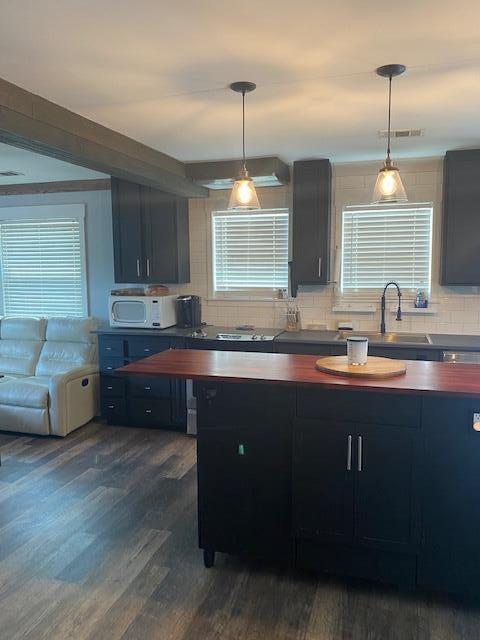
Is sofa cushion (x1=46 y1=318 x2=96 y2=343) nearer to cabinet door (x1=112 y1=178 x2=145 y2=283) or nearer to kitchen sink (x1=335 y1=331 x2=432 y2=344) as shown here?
cabinet door (x1=112 y1=178 x2=145 y2=283)

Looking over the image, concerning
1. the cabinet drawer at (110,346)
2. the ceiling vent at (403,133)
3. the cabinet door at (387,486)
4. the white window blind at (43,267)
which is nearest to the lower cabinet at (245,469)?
the cabinet door at (387,486)

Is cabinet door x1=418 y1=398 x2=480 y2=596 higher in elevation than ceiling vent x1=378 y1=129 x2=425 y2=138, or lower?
lower

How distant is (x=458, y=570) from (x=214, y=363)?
152 cm

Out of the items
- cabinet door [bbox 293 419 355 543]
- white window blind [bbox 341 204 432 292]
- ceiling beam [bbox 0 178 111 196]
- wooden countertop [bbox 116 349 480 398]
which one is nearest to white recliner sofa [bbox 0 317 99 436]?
ceiling beam [bbox 0 178 111 196]

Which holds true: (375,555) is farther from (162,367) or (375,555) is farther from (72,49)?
(72,49)

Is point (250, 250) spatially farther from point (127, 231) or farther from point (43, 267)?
point (43, 267)

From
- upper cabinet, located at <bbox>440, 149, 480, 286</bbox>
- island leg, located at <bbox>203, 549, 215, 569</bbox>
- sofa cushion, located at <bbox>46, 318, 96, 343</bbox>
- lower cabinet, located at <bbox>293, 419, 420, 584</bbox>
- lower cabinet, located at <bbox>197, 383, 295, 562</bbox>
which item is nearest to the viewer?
lower cabinet, located at <bbox>293, 419, 420, 584</bbox>

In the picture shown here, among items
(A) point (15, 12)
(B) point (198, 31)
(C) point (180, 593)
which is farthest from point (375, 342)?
(A) point (15, 12)

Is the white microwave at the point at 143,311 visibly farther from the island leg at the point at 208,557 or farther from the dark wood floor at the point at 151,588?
the island leg at the point at 208,557

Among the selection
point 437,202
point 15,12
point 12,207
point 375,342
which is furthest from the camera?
point 12,207

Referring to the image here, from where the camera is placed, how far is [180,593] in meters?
2.39

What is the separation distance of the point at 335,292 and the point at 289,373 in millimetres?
2532

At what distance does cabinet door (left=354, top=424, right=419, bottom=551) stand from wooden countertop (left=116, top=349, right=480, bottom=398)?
8.8 inches

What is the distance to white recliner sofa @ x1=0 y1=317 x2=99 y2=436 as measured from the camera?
177 inches
